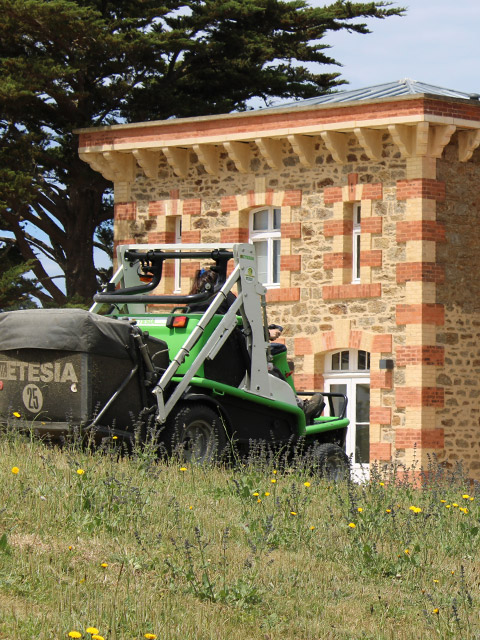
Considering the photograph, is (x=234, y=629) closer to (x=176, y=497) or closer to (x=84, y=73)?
(x=176, y=497)

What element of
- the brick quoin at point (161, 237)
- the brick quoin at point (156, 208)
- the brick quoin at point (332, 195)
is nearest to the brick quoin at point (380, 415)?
the brick quoin at point (332, 195)

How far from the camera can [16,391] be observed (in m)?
12.1

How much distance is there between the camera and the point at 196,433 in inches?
502

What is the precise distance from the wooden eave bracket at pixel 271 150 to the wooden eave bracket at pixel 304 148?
1.57 ft

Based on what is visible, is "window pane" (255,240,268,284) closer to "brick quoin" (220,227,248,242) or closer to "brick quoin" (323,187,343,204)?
"brick quoin" (220,227,248,242)

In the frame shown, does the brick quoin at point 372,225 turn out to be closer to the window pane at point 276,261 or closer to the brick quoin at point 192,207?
the window pane at point 276,261

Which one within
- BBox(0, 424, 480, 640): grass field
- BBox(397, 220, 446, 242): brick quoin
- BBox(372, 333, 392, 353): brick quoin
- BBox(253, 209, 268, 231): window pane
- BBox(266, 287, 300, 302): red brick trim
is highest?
BBox(253, 209, 268, 231): window pane

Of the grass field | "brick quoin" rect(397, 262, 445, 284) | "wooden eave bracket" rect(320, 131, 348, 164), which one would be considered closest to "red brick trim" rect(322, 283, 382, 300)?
"brick quoin" rect(397, 262, 445, 284)

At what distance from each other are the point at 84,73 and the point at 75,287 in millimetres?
4962

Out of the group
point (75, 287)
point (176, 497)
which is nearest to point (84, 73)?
point (75, 287)

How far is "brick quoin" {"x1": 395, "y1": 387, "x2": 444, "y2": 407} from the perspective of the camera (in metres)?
20.9

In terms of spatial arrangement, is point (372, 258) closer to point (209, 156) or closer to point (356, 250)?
point (356, 250)

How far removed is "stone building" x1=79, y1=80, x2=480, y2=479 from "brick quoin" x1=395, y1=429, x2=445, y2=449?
2cm

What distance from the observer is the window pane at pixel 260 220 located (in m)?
23.5
